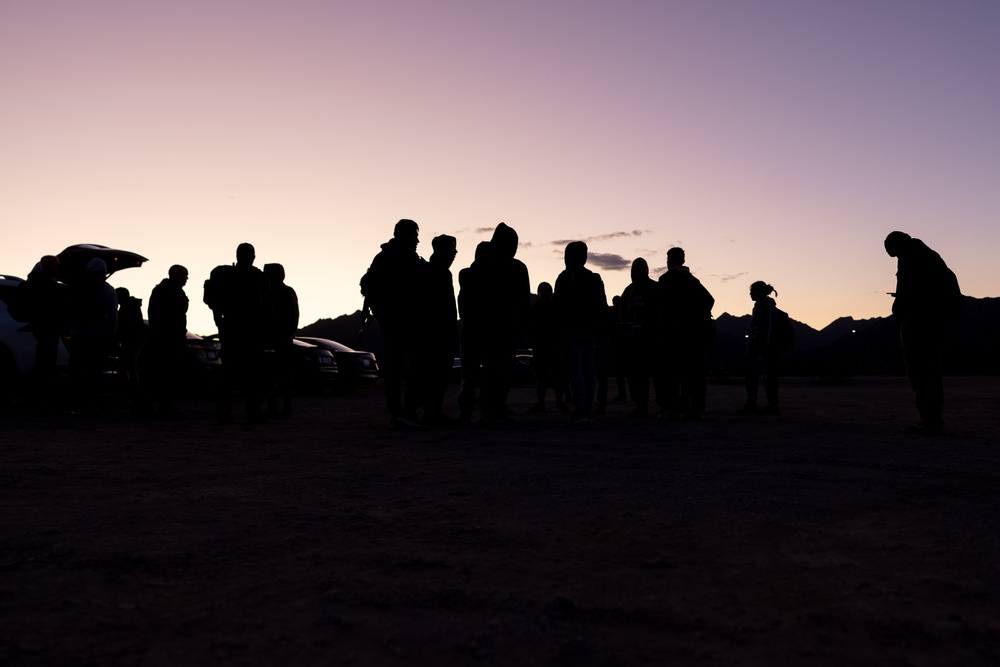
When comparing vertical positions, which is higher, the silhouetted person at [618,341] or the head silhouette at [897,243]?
the head silhouette at [897,243]

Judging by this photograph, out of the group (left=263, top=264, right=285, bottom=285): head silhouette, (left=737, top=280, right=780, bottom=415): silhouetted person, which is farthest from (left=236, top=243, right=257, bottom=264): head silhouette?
(left=737, top=280, right=780, bottom=415): silhouetted person

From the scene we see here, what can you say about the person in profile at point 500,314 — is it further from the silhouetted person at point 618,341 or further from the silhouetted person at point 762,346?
the silhouetted person at point 762,346

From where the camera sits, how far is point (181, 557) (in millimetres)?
3170

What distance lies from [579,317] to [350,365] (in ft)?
35.1

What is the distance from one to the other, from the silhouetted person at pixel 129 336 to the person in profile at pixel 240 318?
256cm

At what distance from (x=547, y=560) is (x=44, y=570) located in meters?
1.81

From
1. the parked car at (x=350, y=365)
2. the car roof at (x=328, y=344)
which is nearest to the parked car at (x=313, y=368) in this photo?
the parked car at (x=350, y=365)

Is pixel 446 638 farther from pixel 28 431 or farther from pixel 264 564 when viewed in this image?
pixel 28 431

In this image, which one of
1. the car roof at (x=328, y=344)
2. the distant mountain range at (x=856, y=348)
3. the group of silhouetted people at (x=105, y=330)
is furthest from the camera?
the distant mountain range at (x=856, y=348)

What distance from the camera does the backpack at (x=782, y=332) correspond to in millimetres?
10898

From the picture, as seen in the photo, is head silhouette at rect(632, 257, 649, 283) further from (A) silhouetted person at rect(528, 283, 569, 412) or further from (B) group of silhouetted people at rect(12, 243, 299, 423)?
(B) group of silhouetted people at rect(12, 243, 299, 423)

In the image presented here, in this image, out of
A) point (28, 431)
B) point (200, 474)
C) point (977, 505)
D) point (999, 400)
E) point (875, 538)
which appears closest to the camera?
point (875, 538)

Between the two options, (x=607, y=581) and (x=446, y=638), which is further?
(x=607, y=581)

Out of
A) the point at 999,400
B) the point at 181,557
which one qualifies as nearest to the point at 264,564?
the point at 181,557
